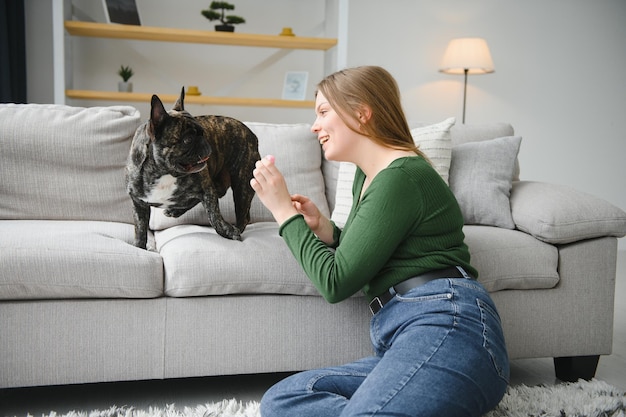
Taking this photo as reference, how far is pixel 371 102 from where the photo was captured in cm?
150

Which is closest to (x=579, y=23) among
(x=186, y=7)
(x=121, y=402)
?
(x=186, y=7)

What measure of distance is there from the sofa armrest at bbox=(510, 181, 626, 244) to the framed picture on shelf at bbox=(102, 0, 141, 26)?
2640 millimetres

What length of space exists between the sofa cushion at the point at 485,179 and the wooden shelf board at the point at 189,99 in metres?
1.71

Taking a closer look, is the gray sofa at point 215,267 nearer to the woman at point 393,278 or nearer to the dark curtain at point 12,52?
the woman at point 393,278

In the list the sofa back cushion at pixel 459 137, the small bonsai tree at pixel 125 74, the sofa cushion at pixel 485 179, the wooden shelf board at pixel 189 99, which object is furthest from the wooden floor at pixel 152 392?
the small bonsai tree at pixel 125 74

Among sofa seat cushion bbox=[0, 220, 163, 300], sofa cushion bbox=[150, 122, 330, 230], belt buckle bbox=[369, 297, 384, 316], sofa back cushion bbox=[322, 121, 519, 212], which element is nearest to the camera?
Answer: belt buckle bbox=[369, 297, 384, 316]

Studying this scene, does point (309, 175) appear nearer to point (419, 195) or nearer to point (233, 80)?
point (419, 195)

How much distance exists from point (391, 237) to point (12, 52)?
3160 millimetres

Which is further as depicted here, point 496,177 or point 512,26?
point 512,26

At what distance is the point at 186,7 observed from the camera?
13.6 feet

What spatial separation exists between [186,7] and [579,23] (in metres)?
2.86

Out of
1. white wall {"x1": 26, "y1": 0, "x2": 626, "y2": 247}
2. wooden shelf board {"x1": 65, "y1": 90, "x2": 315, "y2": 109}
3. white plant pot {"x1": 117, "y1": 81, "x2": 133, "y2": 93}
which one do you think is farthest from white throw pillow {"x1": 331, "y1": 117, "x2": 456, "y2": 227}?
white wall {"x1": 26, "y1": 0, "x2": 626, "y2": 247}

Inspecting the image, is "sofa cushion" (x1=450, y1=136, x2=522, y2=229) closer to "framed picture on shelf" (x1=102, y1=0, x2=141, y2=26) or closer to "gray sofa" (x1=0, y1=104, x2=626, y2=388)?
"gray sofa" (x1=0, y1=104, x2=626, y2=388)

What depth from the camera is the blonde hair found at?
1502 millimetres
